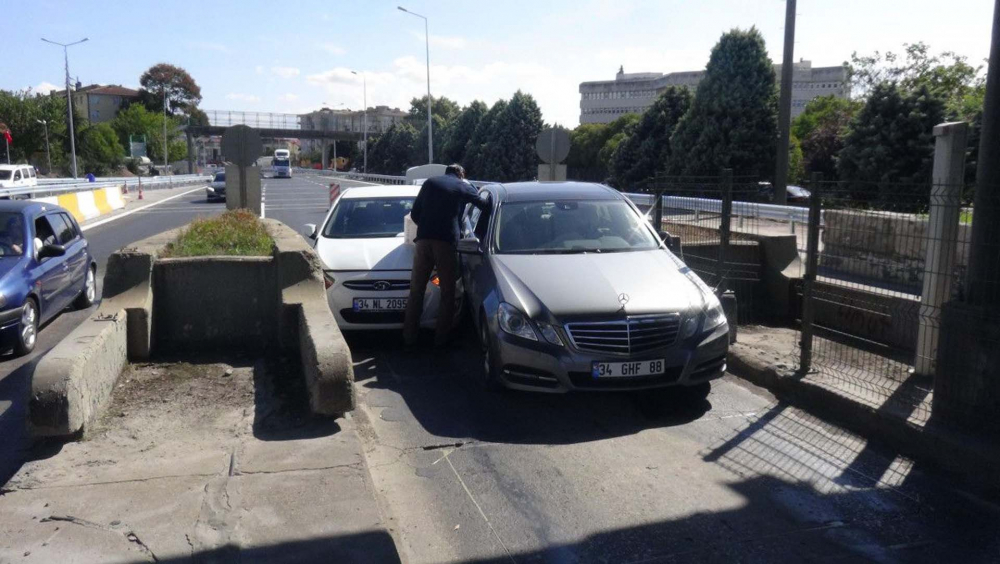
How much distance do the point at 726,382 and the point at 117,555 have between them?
5300mm

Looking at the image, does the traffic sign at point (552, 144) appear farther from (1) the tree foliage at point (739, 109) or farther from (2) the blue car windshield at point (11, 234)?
(1) the tree foliage at point (739, 109)


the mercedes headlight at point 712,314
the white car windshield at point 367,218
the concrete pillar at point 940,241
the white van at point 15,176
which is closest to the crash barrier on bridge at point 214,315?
the white car windshield at point 367,218

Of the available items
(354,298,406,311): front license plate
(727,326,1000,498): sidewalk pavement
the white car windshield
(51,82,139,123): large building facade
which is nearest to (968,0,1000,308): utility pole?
(727,326,1000,498): sidewalk pavement

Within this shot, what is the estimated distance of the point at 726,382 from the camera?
754 centimetres

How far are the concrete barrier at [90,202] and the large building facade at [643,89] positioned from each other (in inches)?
2585

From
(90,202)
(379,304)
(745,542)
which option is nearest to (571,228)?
(379,304)

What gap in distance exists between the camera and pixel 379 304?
8695 millimetres

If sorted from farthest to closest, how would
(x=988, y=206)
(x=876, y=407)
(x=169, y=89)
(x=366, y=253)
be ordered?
(x=169, y=89) < (x=366, y=253) < (x=876, y=407) < (x=988, y=206)

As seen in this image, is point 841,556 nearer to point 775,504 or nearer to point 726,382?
point 775,504

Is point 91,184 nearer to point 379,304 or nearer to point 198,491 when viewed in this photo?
point 379,304

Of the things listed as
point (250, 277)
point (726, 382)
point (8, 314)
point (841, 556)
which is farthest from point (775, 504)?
point (8, 314)

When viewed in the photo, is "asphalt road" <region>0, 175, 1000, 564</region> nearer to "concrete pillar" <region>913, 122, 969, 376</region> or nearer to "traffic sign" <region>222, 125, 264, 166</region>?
"concrete pillar" <region>913, 122, 969, 376</region>

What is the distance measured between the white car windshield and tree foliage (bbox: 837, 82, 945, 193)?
44.4 ft

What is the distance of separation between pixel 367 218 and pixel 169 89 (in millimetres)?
126417
